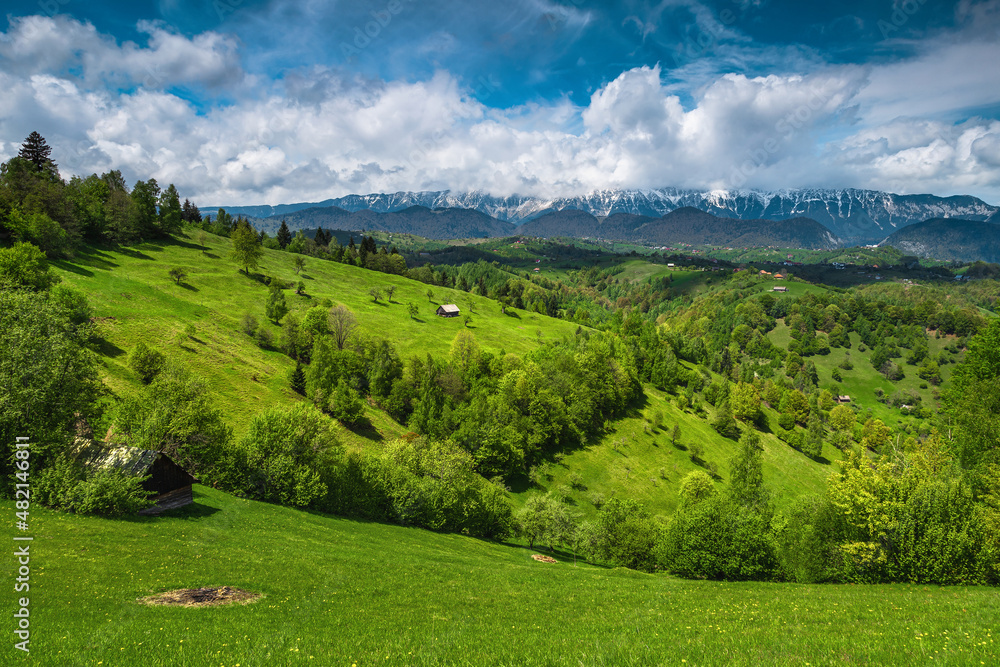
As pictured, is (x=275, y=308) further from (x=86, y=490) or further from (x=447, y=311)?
(x=86, y=490)

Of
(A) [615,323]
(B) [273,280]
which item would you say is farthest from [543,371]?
(A) [615,323]

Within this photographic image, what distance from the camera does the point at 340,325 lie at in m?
96.6

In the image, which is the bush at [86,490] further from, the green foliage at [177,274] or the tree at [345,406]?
the green foliage at [177,274]

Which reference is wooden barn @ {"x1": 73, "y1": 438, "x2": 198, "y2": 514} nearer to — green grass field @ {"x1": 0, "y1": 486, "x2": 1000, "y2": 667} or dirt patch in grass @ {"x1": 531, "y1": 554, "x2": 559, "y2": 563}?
green grass field @ {"x1": 0, "y1": 486, "x2": 1000, "y2": 667}

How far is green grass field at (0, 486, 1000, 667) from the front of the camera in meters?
13.9

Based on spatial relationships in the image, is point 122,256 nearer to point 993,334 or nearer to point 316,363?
point 316,363

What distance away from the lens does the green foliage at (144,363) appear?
59.6 meters

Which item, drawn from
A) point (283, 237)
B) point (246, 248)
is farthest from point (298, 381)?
point (283, 237)

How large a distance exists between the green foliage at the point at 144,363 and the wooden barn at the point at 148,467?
30.5 meters

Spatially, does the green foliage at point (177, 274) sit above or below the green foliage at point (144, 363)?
above

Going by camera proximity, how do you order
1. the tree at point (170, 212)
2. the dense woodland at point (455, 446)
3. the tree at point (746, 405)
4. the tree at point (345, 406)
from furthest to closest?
the tree at point (170, 212), the tree at point (746, 405), the tree at point (345, 406), the dense woodland at point (455, 446)

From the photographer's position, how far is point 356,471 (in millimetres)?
51125

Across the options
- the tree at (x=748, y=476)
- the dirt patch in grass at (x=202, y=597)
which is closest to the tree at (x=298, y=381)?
the dirt patch in grass at (x=202, y=597)

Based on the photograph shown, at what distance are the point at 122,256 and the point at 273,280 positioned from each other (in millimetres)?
35210
